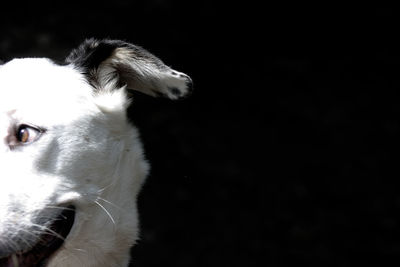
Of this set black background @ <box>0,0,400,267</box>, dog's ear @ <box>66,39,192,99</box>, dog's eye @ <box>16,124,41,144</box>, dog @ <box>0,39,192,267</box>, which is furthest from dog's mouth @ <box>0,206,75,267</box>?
black background @ <box>0,0,400,267</box>

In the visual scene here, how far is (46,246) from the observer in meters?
2.12

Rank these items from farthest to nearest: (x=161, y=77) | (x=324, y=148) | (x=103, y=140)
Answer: (x=324, y=148) < (x=161, y=77) < (x=103, y=140)

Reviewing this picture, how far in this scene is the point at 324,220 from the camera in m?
4.83

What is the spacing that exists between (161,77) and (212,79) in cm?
268

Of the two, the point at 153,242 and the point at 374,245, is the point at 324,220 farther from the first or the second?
the point at 153,242

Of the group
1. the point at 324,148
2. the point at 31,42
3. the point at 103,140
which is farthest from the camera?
the point at 324,148

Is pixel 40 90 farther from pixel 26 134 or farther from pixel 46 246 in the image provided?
pixel 46 246

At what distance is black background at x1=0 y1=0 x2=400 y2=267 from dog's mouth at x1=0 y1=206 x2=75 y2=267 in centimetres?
253

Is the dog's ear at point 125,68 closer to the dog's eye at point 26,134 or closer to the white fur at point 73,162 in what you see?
the white fur at point 73,162

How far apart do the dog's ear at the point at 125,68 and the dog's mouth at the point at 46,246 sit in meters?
0.60

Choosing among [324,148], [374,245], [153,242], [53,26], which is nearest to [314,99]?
[324,148]

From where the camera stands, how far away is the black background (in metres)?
4.74

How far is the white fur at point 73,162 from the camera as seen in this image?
2.06 meters

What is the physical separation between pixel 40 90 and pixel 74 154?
0.85 ft
